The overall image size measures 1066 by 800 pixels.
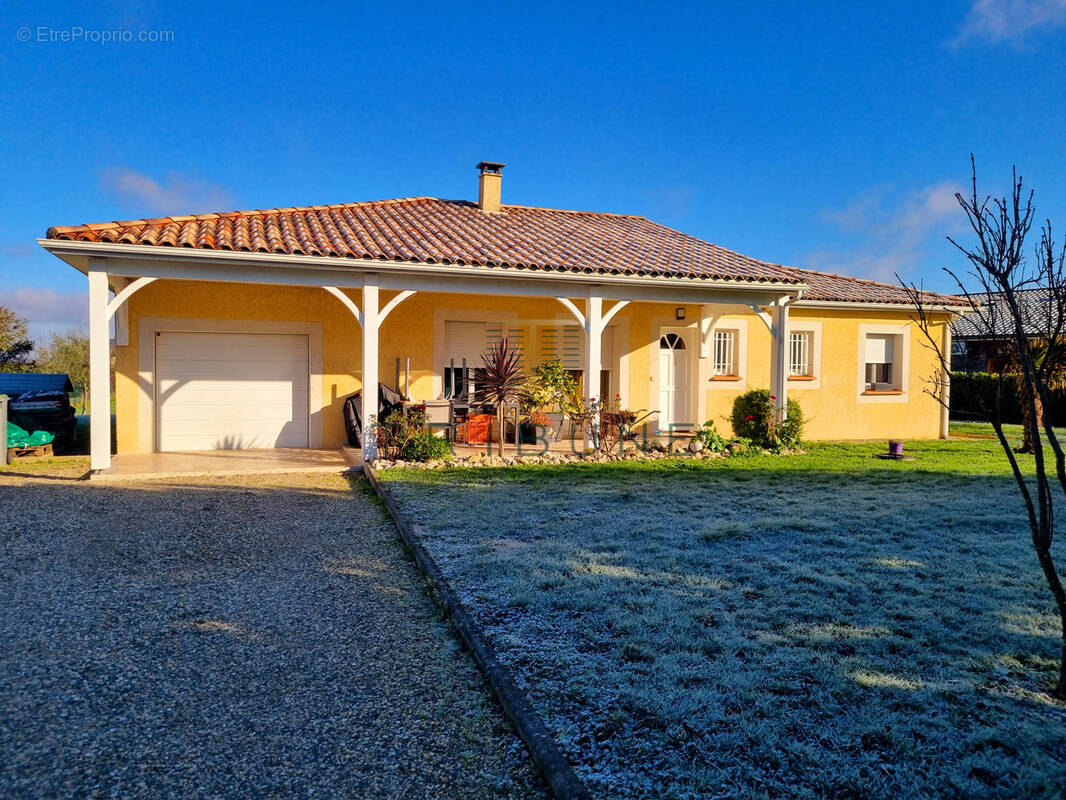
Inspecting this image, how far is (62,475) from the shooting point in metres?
9.19

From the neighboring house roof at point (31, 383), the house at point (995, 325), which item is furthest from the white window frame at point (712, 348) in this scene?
the neighboring house roof at point (31, 383)

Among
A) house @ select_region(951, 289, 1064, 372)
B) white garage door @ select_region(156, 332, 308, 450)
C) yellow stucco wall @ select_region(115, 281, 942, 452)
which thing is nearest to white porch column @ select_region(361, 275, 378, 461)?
yellow stucco wall @ select_region(115, 281, 942, 452)

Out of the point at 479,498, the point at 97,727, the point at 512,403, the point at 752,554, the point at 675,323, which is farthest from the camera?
the point at 675,323

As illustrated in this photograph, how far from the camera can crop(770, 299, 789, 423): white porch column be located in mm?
11898

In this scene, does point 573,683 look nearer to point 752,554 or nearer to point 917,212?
point 752,554

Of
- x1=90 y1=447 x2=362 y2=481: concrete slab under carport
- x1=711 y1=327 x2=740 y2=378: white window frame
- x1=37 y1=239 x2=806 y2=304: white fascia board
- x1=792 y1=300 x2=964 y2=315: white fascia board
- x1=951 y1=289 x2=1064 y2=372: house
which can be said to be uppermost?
x1=792 y1=300 x2=964 y2=315: white fascia board

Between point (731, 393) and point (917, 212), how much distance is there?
34.2 feet

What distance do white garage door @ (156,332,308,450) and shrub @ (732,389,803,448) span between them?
25.1 ft

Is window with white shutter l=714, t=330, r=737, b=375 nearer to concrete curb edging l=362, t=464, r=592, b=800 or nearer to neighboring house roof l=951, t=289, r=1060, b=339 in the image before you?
neighboring house roof l=951, t=289, r=1060, b=339

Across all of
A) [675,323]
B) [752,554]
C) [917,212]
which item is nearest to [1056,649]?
[752,554]

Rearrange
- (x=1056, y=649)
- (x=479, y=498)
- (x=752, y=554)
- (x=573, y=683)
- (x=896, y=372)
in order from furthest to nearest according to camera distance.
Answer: (x=896, y=372)
(x=479, y=498)
(x=752, y=554)
(x=1056, y=649)
(x=573, y=683)

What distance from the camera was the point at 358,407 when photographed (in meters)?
11.5

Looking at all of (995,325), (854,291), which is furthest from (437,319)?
(995,325)

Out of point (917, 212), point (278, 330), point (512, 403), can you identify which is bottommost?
point (512, 403)
